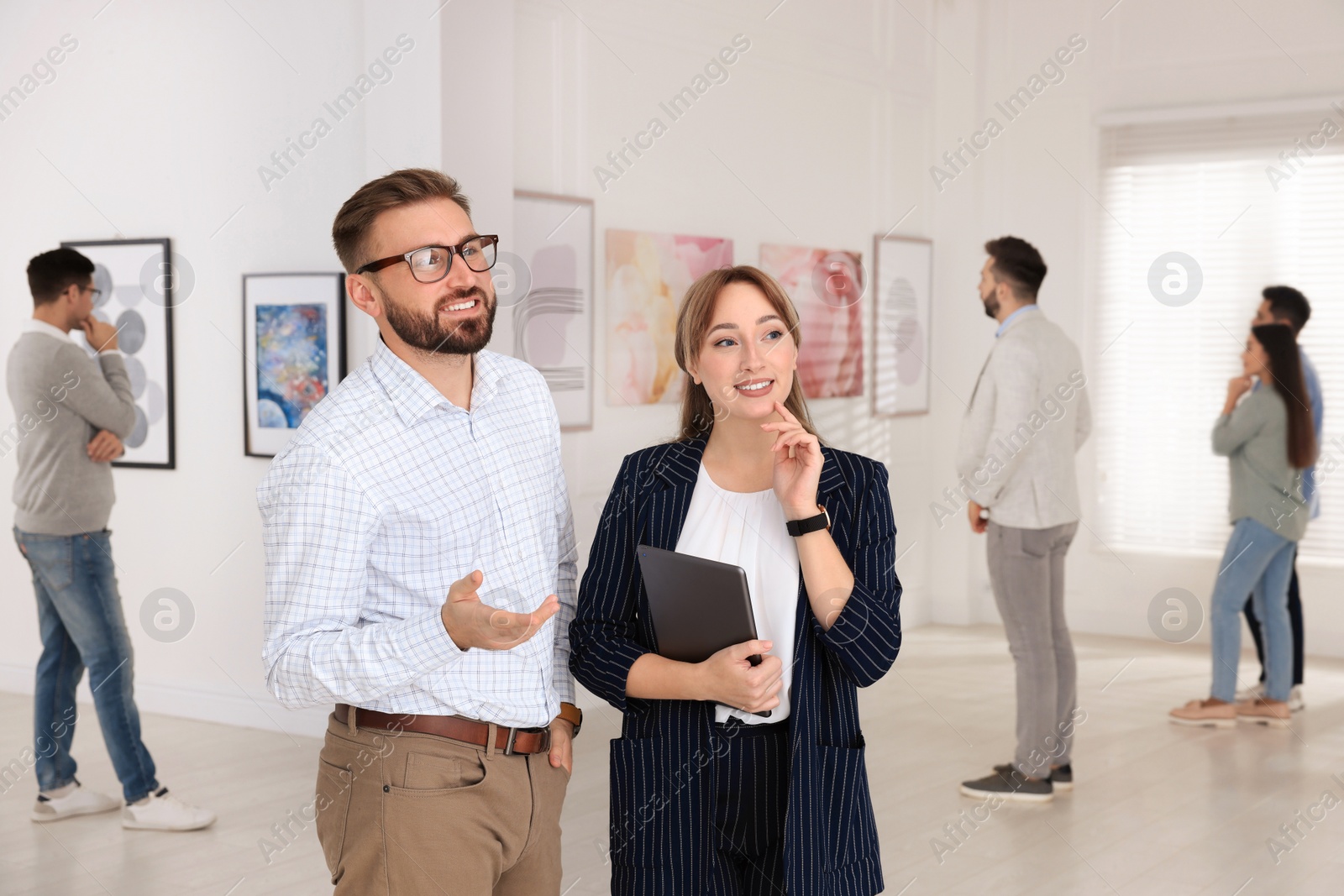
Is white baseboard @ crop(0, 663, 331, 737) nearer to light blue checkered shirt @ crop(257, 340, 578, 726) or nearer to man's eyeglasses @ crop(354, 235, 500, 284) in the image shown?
light blue checkered shirt @ crop(257, 340, 578, 726)

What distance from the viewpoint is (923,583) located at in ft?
26.2

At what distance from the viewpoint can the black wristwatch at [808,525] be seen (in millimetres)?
1781

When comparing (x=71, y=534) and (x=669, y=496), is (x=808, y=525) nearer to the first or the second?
(x=669, y=496)

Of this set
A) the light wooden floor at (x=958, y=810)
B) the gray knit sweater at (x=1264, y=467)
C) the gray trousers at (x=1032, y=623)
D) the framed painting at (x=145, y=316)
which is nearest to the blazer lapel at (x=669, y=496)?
the light wooden floor at (x=958, y=810)

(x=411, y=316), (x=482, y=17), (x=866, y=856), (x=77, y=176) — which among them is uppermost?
(x=482, y=17)

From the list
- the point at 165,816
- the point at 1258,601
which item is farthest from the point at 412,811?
the point at 1258,601

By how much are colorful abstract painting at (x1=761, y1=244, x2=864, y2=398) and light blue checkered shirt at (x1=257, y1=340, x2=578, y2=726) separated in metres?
4.84

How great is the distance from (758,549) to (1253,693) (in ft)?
15.7

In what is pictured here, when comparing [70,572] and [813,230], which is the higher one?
[813,230]

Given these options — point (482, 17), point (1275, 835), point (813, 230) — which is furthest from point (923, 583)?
point (482, 17)

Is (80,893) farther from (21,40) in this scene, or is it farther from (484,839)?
(21,40)

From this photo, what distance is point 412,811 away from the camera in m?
1.75

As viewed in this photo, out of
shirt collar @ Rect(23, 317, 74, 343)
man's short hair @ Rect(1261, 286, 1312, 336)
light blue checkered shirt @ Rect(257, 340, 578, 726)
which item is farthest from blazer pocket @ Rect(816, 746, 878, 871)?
man's short hair @ Rect(1261, 286, 1312, 336)

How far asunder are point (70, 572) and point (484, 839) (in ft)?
9.26
